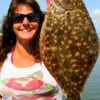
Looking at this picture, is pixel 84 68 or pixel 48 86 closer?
pixel 84 68

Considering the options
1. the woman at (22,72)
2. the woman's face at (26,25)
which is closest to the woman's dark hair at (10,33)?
the woman at (22,72)

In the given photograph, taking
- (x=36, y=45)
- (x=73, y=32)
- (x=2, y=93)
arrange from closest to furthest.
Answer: (x=73, y=32) → (x=36, y=45) → (x=2, y=93)

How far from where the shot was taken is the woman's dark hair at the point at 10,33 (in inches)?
121

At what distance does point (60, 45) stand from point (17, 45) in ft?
4.42

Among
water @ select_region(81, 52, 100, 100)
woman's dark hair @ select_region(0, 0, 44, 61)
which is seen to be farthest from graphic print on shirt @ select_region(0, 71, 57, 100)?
water @ select_region(81, 52, 100, 100)

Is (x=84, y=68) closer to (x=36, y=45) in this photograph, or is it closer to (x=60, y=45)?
(x=60, y=45)

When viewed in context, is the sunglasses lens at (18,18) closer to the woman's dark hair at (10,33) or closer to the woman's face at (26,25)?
the woman's face at (26,25)

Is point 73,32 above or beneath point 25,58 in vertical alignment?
above

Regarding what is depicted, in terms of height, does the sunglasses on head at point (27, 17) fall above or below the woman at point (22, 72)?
above

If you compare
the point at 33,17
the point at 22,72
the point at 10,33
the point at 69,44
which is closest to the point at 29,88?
the point at 22,72

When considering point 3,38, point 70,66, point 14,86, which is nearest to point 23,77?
point 14,86

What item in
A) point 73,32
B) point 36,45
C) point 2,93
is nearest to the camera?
point 73,32

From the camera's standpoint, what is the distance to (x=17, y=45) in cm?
334

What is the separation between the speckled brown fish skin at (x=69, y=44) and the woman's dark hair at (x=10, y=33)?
2.86 feet
